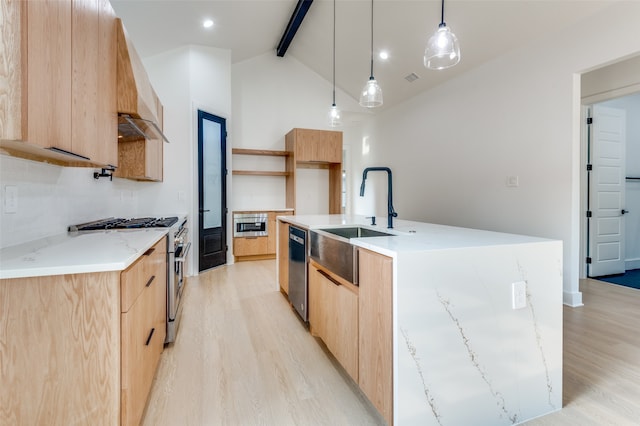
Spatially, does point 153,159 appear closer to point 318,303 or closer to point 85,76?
point 85,76

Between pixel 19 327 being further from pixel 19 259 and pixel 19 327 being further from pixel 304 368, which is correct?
pixel 304 368

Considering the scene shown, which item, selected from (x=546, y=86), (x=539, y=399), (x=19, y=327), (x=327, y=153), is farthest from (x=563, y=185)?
(x=19, y=327)

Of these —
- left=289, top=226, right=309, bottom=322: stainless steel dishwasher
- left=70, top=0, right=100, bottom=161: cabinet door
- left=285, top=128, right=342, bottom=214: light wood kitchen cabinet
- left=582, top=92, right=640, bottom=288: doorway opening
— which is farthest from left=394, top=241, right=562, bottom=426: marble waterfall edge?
left=285, top=128, right=342, bottom=214: light wood kitchen cabinet

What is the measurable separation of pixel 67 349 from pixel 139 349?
0.35 meters

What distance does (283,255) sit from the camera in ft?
11.0

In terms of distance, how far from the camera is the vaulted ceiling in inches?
128

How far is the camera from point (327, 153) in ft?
18.8

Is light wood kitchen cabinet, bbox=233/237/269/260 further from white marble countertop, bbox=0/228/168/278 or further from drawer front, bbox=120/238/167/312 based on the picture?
white marble countertop, bbox=0/228/168/278

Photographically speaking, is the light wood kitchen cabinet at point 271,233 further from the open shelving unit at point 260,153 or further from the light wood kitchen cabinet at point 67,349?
the light wood kitchen cabinet at point 67,349

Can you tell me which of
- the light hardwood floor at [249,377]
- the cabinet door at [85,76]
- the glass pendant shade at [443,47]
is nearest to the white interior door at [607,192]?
the glass pendant shade at [443,47]

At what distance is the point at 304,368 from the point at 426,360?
96cm

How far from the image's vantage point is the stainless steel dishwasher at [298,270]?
2523 millimetres

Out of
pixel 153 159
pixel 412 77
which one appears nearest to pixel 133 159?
pixel 153 159

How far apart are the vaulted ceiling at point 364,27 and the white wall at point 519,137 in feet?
0.68
